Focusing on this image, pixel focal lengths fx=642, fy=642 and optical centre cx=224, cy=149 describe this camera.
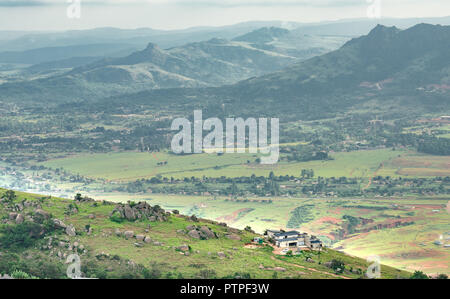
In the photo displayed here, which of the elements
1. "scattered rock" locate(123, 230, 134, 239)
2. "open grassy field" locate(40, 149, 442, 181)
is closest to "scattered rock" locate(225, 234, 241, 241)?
"scattered rock" locate(123, 230, 134, 239)

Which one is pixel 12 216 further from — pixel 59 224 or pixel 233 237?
pixel 233 237

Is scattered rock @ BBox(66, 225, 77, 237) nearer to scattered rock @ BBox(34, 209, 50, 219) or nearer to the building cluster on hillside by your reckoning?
scattered rock @ BBox(34, 209, 50, 219)

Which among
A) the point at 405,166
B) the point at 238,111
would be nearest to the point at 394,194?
the point at 405,166

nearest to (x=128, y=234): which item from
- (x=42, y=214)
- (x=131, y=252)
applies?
(x=131, y=252)

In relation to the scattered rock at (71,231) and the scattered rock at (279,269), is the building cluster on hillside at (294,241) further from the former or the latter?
the scattered rock at (71,231)

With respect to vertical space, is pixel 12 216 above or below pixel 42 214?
below

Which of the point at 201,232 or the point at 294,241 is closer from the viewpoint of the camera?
the point at 294,241
